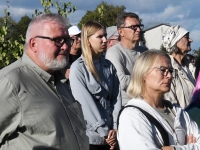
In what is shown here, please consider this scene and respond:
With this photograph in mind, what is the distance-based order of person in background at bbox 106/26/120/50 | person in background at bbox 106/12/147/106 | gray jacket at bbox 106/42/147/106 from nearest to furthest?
gray jacket at bbox 106/42/147/106 → person in background at bbox 106/12/147/106 → person in background at bbox 106/26/120/50

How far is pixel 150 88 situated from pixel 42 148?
4.05 ft

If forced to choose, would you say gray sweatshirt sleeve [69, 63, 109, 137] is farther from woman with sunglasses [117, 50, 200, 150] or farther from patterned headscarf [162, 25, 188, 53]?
patterned headscarf [162, 25, 188, 53]

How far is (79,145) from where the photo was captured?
3.59m

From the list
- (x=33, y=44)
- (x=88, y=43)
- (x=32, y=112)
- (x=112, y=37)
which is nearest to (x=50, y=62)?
(x=33, y=44)

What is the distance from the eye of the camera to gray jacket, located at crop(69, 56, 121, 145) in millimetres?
5242

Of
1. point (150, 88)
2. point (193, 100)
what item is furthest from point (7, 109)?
point (193, 100)

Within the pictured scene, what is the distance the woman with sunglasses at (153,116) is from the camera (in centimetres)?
383

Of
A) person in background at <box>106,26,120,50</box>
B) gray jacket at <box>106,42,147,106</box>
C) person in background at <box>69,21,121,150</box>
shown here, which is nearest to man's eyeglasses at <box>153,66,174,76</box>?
person in background at <box>69,21,121,150</box>

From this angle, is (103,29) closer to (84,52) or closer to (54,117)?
(84,52)

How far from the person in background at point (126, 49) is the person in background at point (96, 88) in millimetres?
409

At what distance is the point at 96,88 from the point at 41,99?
205 cm

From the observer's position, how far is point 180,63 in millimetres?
6137

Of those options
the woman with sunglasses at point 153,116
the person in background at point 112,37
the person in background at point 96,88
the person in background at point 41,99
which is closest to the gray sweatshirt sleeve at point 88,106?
the person in background at point 96,88

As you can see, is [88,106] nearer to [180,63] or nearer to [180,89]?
[180,89]
